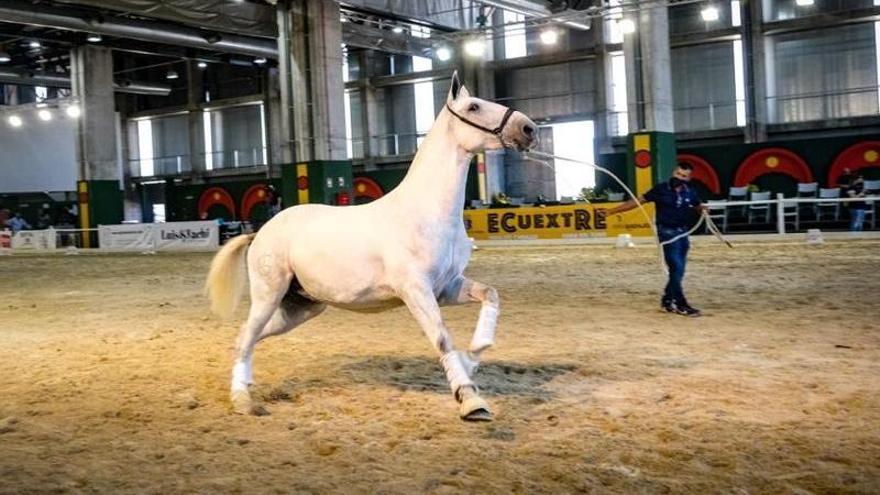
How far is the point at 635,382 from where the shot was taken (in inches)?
263

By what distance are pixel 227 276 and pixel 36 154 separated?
39.5m

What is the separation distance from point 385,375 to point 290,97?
21.7m

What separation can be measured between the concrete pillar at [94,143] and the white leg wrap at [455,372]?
106 feet

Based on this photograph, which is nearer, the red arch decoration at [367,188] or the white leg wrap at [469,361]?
the white leg wrap at [469,361]

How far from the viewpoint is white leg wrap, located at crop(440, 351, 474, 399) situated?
5688 mm

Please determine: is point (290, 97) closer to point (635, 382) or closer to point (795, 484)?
point (635, 382)

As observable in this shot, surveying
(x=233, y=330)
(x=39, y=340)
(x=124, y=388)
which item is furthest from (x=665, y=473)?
(x=39, y=340)

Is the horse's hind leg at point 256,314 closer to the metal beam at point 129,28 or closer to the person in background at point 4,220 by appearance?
the metal beam at point 129,28

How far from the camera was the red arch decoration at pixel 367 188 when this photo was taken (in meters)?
41.8

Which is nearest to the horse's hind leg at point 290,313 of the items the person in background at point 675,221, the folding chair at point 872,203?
the person in background at point 675,221

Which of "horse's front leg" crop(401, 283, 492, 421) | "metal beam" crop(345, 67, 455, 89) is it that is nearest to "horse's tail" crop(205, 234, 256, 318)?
"horse's front leg" crop(401, 283, 492, 421)

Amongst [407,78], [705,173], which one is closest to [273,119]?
[407,78]

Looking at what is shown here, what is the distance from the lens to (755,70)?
Result: 3403 centimetres

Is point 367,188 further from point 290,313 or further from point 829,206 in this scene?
point 290,313
